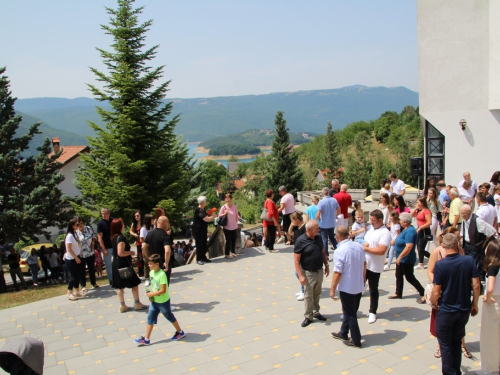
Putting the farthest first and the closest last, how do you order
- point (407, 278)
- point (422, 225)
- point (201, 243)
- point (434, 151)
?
point (434, 151) → point (201, 243) → point (422, 225) → point (407, 278)

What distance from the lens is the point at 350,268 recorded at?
255 inches

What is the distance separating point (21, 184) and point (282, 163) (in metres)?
32.5

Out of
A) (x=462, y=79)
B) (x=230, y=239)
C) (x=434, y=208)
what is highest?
(x=462, y=79)

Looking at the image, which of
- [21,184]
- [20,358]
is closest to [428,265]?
[20,358]

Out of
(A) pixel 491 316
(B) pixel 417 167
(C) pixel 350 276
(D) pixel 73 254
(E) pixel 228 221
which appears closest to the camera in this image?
(A) pixel 491 316

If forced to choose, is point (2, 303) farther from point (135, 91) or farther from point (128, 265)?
point (135, 91)

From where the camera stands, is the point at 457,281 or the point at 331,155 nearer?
the point at 457,281

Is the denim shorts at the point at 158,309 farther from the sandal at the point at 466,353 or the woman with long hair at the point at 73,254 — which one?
the sandal at the point at 466,353

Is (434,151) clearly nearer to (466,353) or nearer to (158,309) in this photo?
(466,353)

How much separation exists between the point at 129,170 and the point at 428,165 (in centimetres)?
1295

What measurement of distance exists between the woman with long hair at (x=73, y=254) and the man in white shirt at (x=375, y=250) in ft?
19.8

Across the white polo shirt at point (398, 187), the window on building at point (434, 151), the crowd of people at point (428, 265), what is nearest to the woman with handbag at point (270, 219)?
the crowd of people at point (428, 265)

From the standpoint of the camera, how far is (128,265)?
8445 mm

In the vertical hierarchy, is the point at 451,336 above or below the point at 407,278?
above
